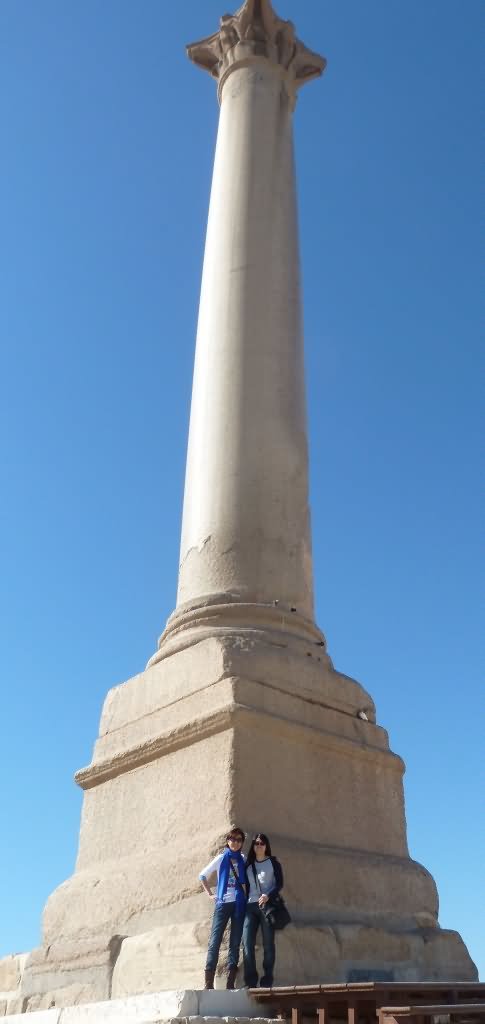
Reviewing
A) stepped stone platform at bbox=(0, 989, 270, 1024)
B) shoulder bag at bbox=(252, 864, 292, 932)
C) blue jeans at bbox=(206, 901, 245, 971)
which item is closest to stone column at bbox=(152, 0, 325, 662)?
shoulder bag at bbox=(252, 864, 292, 932)

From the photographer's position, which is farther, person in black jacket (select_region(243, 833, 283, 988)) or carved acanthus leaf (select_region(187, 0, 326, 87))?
carved acanthus leaf (select_region(187, 0, 326, 87))

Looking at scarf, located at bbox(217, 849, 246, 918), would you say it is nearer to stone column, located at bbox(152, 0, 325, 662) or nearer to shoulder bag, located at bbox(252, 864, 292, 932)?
shoulder bag, located at bbox(252, 864, 292, 932)

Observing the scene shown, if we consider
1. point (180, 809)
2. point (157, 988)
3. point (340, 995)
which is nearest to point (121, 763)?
point (180, 809)

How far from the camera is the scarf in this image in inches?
299

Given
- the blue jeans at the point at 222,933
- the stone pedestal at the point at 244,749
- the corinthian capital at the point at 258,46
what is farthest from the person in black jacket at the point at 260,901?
the corinthian capital at the point at 258,46

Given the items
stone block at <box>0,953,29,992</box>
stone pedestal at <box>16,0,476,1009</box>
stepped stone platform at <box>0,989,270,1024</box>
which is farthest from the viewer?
A: stone block at <box>0,953,29,992</box>

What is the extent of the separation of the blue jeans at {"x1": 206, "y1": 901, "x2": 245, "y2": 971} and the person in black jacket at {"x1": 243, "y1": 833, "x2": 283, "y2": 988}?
117 millimetres

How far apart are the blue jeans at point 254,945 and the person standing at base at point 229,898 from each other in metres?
0.09

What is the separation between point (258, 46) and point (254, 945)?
13158 millimetres

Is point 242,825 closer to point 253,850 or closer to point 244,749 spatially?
point 253,850

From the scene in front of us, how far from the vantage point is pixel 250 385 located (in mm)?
12086

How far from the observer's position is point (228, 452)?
460 inches

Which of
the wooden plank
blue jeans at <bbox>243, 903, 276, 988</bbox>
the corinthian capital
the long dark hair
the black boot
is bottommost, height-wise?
the wooden plank

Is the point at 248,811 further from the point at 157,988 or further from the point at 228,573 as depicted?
Answer: the point at 228,573
